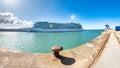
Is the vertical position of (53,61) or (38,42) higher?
(53,61)

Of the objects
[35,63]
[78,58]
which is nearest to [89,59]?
[78,58]

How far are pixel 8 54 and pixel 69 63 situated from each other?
11.0 feet

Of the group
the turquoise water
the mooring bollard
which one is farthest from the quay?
the turquoise water

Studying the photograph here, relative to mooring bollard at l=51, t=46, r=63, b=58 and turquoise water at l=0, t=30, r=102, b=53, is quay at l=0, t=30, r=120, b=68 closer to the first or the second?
mooring bollard at l=51, t=46, r=63, b=58

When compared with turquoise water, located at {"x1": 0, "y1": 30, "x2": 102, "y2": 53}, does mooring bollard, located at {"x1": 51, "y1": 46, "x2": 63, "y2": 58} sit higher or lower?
higher

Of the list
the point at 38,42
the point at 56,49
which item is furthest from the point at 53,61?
the point at 38,42

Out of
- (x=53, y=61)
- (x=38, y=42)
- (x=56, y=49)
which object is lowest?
(x=38, y=42)

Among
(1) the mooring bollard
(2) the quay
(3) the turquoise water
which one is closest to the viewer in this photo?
(2) the quay

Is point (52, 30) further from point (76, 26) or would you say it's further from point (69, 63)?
point (69, 63)

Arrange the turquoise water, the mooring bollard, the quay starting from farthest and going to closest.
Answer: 1. the turquoise water
2. the mooring bollard
3. the quay

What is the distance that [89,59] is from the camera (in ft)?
24.1

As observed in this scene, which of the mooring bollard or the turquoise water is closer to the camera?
the mooring bollard

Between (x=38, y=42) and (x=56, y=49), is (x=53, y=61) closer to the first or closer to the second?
(x=56, y=49)

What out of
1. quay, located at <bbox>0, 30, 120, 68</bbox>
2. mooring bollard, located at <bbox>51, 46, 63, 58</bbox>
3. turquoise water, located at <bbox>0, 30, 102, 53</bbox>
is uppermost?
mooring bollard, located at <bbox>51, 46, 63, 58</bbox>
